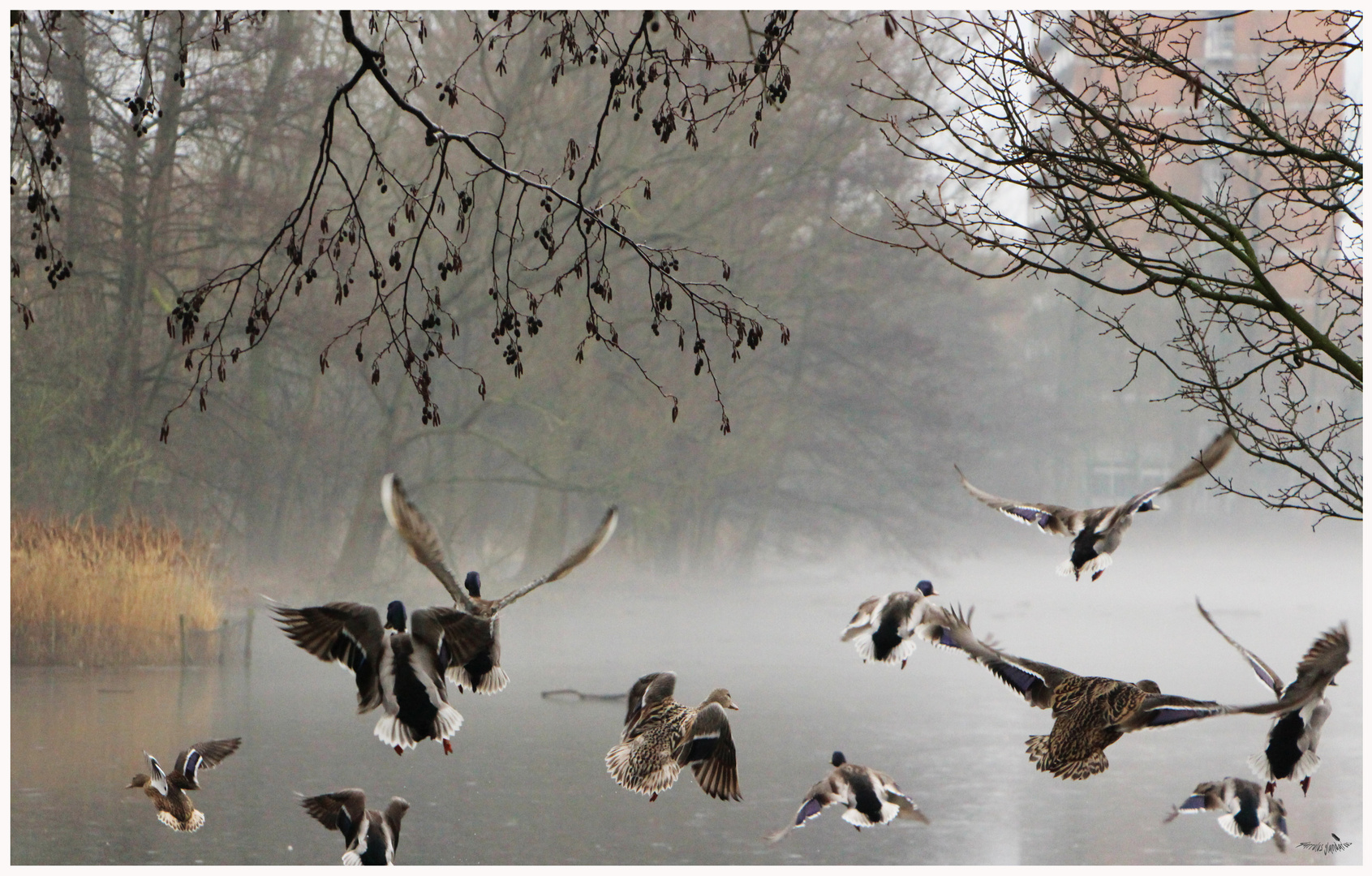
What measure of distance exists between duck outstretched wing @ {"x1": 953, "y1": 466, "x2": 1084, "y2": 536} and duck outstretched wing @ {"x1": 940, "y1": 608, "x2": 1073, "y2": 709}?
37 cm

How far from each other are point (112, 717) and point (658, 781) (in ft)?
28.0

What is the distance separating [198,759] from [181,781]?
0.35 feet

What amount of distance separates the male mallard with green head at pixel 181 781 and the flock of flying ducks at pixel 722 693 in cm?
235

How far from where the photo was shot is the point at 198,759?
230 inches

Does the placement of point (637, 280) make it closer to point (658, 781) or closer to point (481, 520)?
point (481, 520)

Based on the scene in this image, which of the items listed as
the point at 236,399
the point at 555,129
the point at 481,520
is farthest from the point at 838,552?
the point at 236,399

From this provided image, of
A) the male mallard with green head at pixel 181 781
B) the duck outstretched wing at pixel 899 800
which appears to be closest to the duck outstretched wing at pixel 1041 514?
the duck outstretched wing at pixel 899 800

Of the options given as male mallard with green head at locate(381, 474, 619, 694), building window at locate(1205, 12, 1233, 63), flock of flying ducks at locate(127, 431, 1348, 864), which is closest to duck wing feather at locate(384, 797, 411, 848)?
flock of flying ducks at locate(127, 431, 1348, 864)

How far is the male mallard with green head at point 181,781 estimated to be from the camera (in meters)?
5.74

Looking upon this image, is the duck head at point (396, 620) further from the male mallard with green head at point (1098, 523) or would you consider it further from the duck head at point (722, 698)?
the male mallard with green head at point (1098, 523)

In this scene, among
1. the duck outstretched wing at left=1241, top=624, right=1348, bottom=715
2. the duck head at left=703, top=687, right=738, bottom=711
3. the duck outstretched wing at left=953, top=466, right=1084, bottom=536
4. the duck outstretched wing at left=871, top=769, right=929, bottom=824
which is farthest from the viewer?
the duck outstretched wing at left=871, top=769, right=929, bottom=824

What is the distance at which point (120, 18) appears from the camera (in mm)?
14086

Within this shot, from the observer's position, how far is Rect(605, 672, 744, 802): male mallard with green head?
147 inches

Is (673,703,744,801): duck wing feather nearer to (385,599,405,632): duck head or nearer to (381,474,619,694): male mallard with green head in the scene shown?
(381,474,619,694): male mallard with green head
